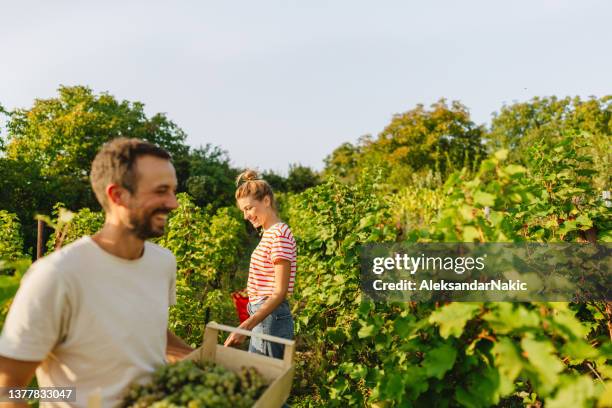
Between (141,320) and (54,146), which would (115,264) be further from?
(54,146)

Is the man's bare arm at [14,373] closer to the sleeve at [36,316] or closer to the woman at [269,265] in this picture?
the sleeve at [36,316]

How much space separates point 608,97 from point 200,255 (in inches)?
1609

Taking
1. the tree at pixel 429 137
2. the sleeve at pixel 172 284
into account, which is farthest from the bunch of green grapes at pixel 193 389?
the tree at pixel 429 137

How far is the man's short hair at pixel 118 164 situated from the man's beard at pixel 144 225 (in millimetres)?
97

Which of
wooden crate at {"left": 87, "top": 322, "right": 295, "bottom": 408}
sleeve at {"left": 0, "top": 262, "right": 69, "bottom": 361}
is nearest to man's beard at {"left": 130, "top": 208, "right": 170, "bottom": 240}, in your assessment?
sleeve at {"left": 0, "top": 262, "right": 69, "bottom": 361}

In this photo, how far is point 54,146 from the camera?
22000 mm

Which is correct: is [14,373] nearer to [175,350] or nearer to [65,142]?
[175,350]

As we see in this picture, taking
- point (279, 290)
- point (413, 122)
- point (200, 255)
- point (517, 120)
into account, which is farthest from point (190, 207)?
point (517, 120)

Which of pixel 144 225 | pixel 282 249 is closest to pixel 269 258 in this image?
pixel 282 249

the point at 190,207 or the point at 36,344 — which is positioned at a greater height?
the point at 190,207

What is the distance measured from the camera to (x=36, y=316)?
4.56 feet

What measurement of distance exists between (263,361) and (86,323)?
0.64 metres

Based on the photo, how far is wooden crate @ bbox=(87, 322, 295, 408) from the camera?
5.18 feet

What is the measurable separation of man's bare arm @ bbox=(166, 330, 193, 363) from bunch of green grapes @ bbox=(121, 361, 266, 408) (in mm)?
364
